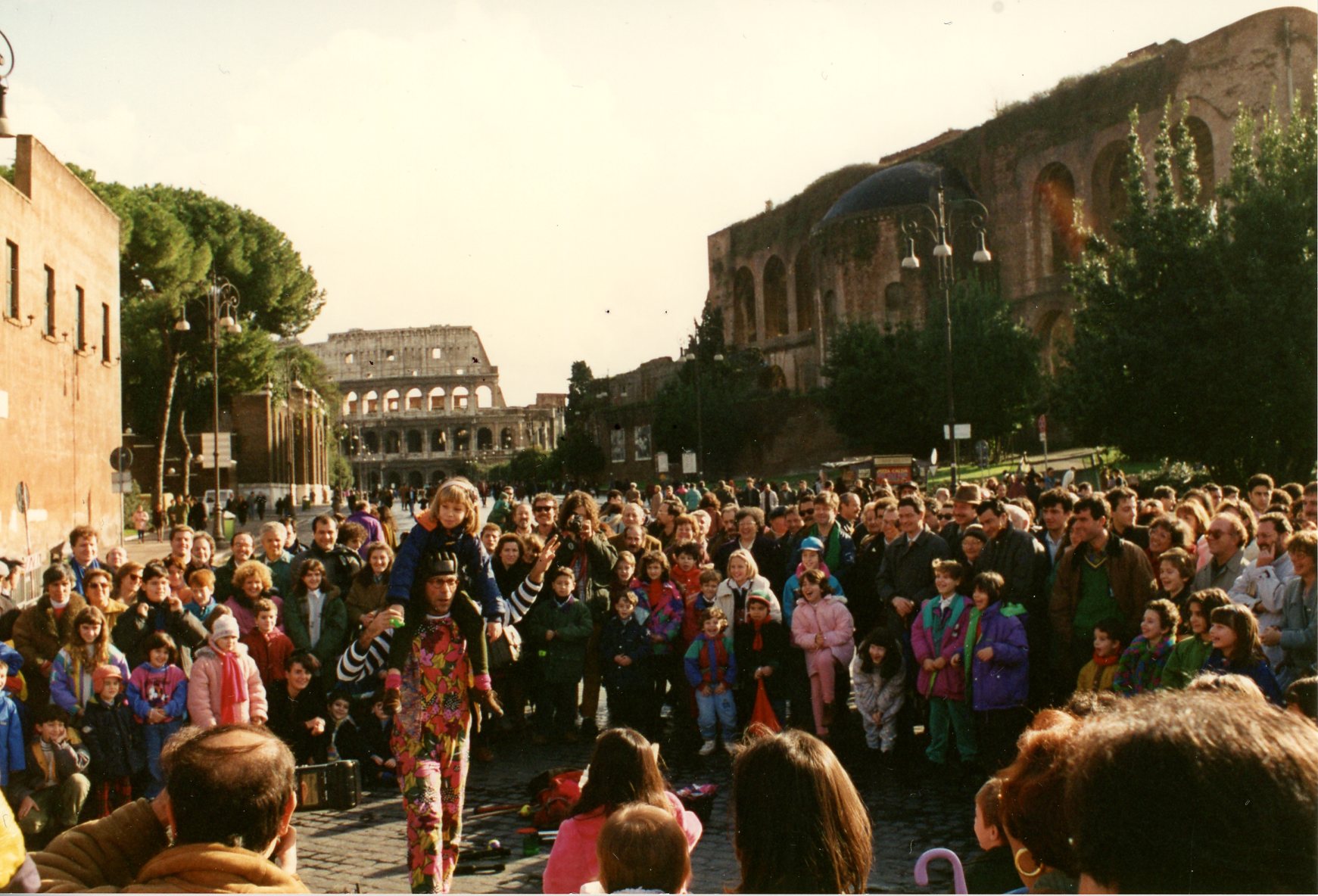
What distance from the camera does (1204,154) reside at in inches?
1673

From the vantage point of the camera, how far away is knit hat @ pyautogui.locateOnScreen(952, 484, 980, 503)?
9.67m

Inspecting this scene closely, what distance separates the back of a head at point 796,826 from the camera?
2727 mm

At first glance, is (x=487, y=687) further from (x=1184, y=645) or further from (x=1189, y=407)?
(x=1189, y=407)

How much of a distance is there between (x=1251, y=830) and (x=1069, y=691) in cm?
754

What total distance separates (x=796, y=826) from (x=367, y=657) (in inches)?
123

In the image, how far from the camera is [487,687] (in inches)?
208

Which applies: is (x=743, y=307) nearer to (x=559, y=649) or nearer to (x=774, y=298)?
(x=774, y=298)

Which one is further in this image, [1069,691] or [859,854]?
[1069,691]

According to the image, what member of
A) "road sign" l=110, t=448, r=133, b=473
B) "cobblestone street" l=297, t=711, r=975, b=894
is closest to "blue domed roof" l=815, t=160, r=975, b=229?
"road sign" l=110, t=448, r=133, b=473

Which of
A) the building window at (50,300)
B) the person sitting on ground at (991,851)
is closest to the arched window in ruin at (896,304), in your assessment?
the building window at (50,300)

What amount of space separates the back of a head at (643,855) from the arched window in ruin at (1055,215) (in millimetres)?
50800

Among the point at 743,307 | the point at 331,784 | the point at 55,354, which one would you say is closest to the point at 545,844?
the point at 331,784

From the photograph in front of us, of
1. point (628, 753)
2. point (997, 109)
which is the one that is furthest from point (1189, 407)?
point (997, 109)

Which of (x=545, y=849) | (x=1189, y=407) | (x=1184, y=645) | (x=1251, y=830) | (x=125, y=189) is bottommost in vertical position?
(x=545, y=849)
